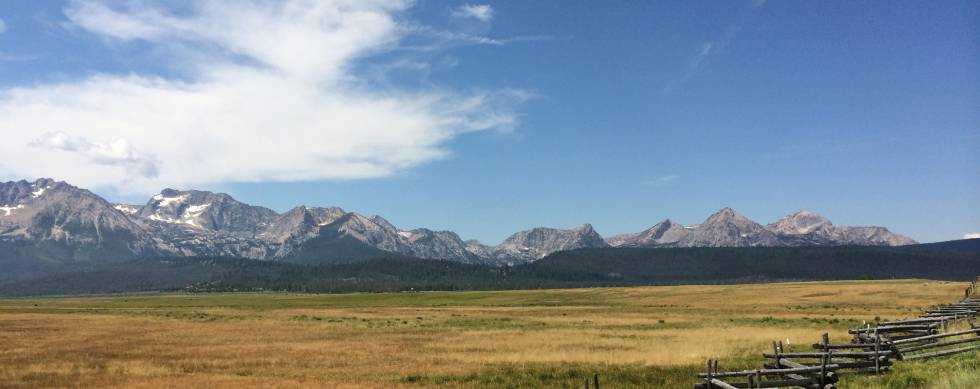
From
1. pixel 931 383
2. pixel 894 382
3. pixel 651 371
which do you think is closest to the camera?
pixel 931 383

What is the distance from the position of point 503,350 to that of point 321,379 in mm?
15722

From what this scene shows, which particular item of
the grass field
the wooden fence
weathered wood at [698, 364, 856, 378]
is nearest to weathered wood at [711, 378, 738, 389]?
the wooden fence

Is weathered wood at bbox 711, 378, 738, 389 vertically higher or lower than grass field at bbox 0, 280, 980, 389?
higher

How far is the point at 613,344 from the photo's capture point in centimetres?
4747

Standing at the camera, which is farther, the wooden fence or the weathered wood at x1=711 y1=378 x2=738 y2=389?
the wooden fence

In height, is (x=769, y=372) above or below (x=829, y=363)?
above

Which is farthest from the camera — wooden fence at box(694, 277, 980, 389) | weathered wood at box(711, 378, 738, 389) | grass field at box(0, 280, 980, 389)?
grass field at box(0, 280, 980, 389)

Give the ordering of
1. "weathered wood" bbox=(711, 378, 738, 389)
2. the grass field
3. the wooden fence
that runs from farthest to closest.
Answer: the grass field, the wooden fence, "weathered wood" bbox=(711, 378, 738, 389)

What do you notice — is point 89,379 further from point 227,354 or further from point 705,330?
point 705,330

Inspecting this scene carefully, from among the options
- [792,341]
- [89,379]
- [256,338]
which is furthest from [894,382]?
[256,338]

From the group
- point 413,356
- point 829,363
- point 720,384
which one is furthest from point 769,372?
point 413,356

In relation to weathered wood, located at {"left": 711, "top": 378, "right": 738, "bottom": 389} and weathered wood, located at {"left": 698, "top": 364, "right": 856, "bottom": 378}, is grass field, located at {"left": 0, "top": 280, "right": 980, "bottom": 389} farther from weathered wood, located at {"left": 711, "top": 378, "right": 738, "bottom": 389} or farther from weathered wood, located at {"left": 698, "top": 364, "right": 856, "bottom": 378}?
weathered wood, located at {"left": 711, "top": 378, "right": 738, "bottom": 389}

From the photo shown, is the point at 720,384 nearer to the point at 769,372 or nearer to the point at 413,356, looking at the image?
the point at 769,372

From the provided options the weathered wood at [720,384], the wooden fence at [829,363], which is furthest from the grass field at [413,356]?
the weathered wood at [720,384]
